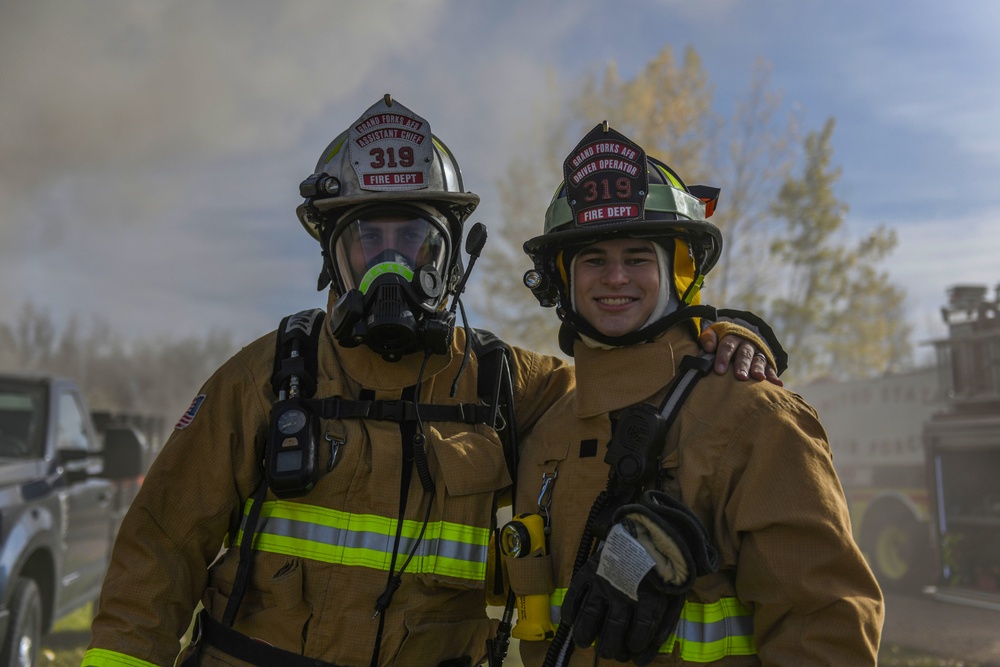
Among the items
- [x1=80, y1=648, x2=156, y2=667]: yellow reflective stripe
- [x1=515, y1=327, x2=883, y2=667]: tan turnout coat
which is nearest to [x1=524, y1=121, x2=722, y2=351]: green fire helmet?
[x1=515, y1=327, x2=883, y2=667]: tan turnout coat

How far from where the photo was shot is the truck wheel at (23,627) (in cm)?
435

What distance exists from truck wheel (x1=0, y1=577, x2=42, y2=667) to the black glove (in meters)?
3.58

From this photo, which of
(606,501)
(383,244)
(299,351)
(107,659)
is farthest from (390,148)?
(107,659)

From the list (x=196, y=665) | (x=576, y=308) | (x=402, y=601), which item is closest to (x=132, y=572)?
(x=196, y=665)

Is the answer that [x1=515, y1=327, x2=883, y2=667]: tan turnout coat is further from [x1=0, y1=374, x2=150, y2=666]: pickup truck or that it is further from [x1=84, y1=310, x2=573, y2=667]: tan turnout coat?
[x1=0, y1=374, x2=150, y2=666]: pickup truck

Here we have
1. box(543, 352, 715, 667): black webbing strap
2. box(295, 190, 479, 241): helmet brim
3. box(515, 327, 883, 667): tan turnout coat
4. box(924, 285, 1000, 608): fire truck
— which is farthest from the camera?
box(924, 285, 1000, 608): fire truck

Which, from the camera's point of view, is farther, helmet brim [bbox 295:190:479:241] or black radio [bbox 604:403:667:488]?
helmet brim [bbox 295:190:479:241]

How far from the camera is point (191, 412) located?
2.50 meters

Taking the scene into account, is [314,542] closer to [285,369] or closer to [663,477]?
[285,369]

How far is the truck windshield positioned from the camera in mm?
5055

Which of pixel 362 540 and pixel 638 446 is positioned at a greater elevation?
pixel 638 446

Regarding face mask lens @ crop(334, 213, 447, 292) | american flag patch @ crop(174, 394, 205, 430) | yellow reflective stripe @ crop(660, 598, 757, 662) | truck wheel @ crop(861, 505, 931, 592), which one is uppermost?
face mask lens @ crop(334, 213, 447, 292)

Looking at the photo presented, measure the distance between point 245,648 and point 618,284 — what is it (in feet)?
4.61

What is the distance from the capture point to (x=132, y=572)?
235 cm
